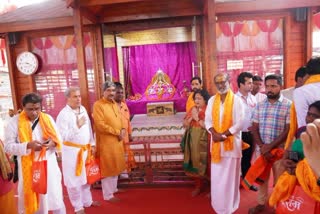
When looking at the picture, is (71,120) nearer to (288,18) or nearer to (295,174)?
(295,174)

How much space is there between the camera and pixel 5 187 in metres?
2.63

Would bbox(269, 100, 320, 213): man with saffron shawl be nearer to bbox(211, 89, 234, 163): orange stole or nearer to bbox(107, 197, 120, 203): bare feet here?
bbox(211, 89, 234, 163): orange stole

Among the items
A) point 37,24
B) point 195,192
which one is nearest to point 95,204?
point 195,192

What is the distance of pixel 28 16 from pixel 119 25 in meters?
1.86

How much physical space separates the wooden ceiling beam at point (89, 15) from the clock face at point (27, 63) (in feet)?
5.62

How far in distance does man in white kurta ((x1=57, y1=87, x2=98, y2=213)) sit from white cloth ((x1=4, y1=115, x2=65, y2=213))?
399mm

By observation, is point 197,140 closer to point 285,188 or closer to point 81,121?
point 81,121

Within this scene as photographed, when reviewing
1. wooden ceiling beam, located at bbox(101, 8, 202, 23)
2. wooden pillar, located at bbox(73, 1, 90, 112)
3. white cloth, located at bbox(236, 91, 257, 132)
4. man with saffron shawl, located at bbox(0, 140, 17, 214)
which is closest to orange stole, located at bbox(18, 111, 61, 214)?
man with saffron shawl, located at bbox(0, 140, 17, 214)

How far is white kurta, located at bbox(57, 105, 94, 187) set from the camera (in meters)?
3.21

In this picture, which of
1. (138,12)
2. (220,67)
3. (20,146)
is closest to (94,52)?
(138,12)

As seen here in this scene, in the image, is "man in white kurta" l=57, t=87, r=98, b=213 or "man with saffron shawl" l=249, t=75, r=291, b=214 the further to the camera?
"man in white kurta" l=57, t=87, r=98, b=213

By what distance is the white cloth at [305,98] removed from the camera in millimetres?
2085

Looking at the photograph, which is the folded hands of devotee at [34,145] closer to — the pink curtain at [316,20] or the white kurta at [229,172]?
the white kurta at [229,172]

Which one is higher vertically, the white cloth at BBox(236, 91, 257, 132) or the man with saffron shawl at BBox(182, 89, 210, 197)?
the white cloth at BBox(236, 91, 257, 132)
